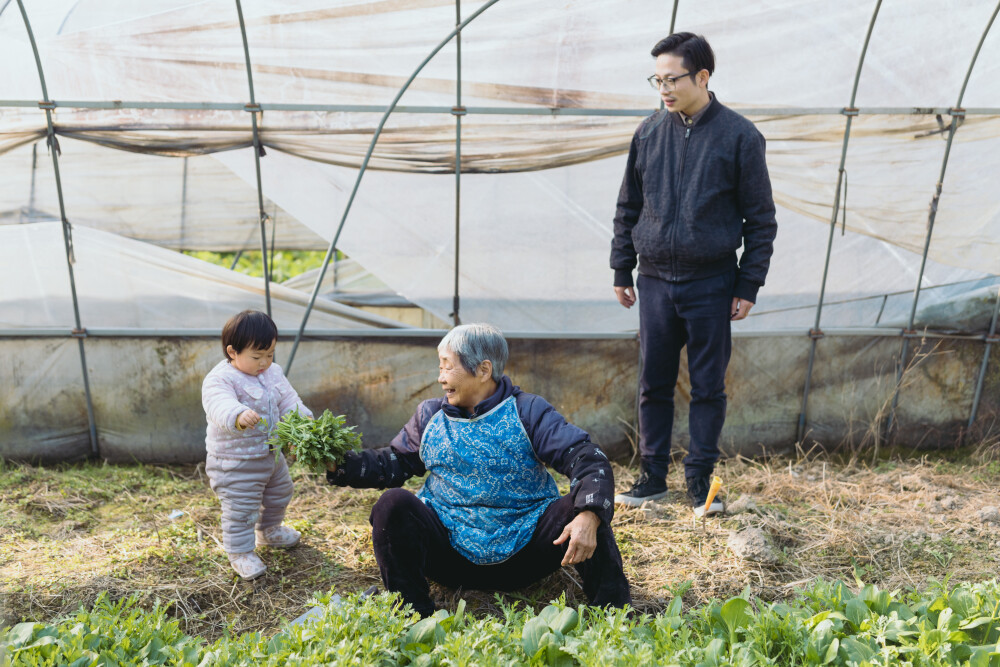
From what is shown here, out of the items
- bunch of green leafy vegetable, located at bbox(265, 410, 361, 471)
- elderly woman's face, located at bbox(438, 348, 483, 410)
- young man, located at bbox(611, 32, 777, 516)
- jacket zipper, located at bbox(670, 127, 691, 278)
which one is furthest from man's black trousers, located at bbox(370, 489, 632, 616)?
jacket zipper, located at bbox(670, 127, 691, 278)

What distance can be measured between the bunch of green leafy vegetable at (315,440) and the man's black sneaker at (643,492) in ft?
5.04

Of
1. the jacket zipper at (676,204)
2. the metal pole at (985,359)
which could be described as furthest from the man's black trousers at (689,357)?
the metal pole at (985,359)

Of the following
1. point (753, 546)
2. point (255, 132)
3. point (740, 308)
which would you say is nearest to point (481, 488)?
point (753, 546)

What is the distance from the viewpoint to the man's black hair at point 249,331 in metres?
3.02

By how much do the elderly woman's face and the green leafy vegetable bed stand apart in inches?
31.7

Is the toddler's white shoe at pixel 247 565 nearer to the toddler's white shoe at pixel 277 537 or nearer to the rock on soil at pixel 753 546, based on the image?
the toddler's white shoe at pixel 277 537

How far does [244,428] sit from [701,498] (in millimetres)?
2099

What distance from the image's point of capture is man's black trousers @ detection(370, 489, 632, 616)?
2719 mm

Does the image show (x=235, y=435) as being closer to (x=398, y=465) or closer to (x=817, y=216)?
(x=398, y=465)

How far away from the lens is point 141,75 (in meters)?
4.12

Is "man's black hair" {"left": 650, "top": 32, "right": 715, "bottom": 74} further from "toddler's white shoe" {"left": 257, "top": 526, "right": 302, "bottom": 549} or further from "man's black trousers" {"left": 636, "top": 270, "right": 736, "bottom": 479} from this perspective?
"toddler's white shoe" {"left": 257, "top": 526, "right": 302, "bottom": 549}

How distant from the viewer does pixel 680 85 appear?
3.33 metres

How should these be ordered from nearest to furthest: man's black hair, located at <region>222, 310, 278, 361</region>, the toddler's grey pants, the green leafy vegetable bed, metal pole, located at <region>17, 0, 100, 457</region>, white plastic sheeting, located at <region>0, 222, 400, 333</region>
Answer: the green leafy vegetable bed → man's black hair, located at <region>222, 310, 278, 361</region> → the toddler's grey pants → metal pole, located at <region>17, 0, 100, 457</region> → white plastic sheeting, located at <region>0, 222, 400, 333</region>

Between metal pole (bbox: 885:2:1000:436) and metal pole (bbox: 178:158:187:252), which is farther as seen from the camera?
metal pole (bbox: 178:158:187:252)
